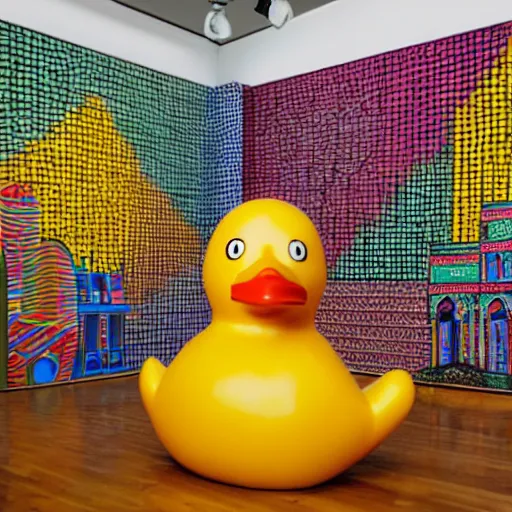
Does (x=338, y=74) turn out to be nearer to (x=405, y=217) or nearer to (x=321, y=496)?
(x=405, y=217)

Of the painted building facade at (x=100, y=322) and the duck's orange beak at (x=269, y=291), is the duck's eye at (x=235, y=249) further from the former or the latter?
the painted building facade at (x=100, y=322)

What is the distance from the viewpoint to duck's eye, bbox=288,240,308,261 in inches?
47.3

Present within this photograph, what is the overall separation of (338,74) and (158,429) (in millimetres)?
1796

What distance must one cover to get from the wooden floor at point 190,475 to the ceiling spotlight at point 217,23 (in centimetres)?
141

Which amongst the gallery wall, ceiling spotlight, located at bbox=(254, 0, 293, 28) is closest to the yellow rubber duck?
ceiling spotlight, located at bbox=(254, 0, 293, 28)

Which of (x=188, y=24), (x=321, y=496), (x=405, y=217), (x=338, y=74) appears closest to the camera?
(x=321, y=496)

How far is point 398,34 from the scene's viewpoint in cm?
244

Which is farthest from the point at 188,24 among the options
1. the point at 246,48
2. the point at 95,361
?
the point at 95,361

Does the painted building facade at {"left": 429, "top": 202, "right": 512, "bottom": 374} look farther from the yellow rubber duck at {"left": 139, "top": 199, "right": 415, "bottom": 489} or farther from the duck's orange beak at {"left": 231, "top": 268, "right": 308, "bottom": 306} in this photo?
the duck's orange beak at {"left": 231, "top": 268, "right": 308, "bottom": 306}

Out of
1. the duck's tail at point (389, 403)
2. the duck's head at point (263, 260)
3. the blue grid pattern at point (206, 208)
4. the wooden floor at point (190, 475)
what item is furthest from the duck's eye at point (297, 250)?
the blue grid pattern at point (206, 208)

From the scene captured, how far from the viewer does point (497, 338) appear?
2.14 meters

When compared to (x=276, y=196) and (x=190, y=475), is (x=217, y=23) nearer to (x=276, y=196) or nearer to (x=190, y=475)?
(x=276, y=196)

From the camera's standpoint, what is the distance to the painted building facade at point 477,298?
2139mm

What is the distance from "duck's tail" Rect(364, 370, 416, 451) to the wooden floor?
0.33 feet
